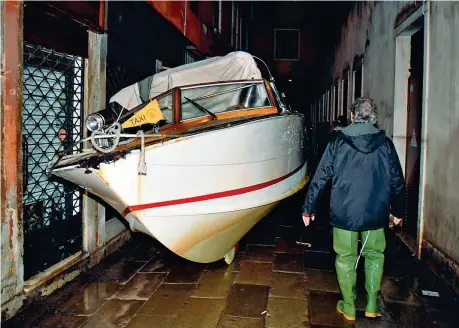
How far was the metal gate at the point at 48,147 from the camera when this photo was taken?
162 inches

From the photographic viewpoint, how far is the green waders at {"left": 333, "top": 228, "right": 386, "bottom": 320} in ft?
11.8

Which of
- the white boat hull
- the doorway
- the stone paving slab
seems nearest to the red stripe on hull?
the white boat hull

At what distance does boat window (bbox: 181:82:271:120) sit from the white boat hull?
0.54 metres

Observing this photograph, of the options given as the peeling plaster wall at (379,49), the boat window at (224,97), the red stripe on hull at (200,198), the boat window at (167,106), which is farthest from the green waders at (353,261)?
the peeling plaster wall at (379,49)

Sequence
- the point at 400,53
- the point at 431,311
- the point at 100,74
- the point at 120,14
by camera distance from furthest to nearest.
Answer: the point at 400,53
the point at 120,14
the point at 100,74
the point at 431,311

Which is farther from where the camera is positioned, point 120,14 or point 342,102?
point 342,102

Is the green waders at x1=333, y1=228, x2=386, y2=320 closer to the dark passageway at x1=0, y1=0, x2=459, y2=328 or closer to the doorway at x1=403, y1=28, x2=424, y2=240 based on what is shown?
the dark passageway at x1=0, y1=0, x2=459, y2=328

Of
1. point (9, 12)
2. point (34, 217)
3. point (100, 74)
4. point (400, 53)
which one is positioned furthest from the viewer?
point (400, 53)

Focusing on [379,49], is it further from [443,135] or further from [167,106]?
[167,106]

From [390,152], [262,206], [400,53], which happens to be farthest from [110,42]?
[400,53]

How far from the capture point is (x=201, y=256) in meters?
4.54

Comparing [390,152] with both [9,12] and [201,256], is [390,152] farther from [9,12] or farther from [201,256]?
[9,12]

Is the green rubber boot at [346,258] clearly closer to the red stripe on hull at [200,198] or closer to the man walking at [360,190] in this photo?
the man walking at [360,190]

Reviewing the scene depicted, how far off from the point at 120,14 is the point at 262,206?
3280mm
